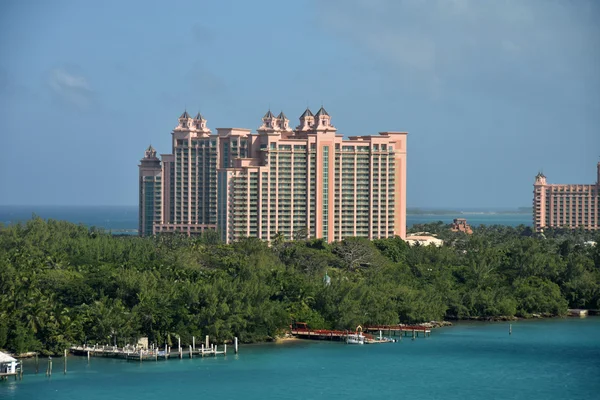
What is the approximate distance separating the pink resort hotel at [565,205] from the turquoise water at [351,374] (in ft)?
264

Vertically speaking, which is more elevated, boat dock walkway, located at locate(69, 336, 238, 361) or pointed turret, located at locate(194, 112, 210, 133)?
pointed turret, located at locate(194, 112, 210, 133)

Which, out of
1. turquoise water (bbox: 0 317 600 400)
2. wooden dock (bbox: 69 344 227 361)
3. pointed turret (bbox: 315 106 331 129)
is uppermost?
pointed turret (bbox: 315 106 331 129)

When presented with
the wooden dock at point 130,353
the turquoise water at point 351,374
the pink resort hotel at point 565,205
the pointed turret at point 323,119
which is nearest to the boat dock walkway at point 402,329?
the turquoise water at point 351,374

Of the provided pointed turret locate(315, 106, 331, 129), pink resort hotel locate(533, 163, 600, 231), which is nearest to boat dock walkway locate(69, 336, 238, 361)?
pointed turret locate(315, 106, 331, 129)

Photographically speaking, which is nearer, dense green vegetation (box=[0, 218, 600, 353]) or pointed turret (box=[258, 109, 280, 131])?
dense green vegetation (box=[0, 218, 600, 353])

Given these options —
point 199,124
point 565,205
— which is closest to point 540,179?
point 565,205

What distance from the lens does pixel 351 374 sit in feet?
154

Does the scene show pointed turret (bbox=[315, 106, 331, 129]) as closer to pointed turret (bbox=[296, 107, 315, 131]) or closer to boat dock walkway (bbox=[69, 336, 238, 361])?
pointed turret (bbox=[296, 107, 315, 131])

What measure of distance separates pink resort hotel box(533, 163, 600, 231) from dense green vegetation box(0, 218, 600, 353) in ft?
178

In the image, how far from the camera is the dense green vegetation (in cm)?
4894

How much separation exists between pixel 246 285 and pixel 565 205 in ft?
291

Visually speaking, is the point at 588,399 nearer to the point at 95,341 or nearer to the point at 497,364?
the point at 497,364

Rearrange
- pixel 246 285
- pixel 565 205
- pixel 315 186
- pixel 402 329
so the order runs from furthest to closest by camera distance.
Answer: pixel 565 205
pixel 315 186
pixel 402 329
pixel 246 285

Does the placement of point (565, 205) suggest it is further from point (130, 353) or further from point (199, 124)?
point (130, 353)
